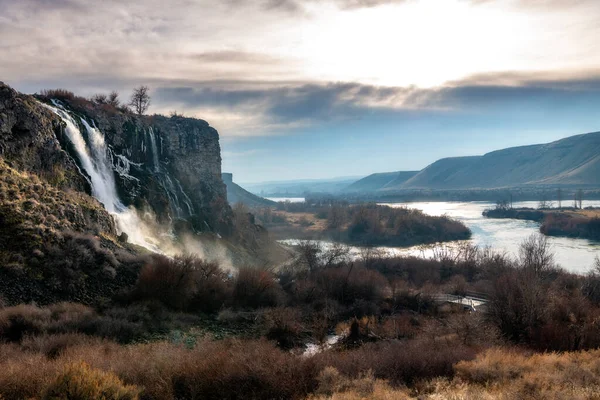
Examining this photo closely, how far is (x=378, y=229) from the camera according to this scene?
99.1 metres

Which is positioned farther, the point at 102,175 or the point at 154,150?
Answer: the point at 154,150

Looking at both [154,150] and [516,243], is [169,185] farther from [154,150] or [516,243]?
[516,243]

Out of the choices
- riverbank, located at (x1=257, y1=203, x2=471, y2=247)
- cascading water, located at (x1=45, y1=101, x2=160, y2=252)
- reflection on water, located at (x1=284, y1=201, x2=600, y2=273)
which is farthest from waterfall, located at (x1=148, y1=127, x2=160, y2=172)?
riverbank, located at (x1=257, y1=203, x2=471, y2=247)

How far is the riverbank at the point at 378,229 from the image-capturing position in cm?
9375

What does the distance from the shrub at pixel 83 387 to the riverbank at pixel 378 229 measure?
247 ft

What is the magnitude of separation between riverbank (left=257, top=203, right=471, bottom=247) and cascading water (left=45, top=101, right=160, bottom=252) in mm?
47412

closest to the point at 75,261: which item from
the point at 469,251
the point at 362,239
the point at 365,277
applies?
the point at 365,277

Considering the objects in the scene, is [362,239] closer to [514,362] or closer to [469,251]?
[469,251]

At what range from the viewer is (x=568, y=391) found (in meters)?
11.8

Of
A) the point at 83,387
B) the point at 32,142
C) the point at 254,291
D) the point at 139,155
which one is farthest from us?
the point at 139,155

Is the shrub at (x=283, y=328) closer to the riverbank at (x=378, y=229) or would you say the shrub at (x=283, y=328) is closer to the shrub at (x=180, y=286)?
the shrub at (x=180, y=286)

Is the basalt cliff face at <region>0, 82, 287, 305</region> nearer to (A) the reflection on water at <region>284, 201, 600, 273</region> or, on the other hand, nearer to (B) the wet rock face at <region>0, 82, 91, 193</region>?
(B) the wet rock face at <region>0, 82, 91, 193</region>

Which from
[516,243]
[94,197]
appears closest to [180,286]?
[94,197]

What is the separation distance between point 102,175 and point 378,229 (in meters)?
70.9
